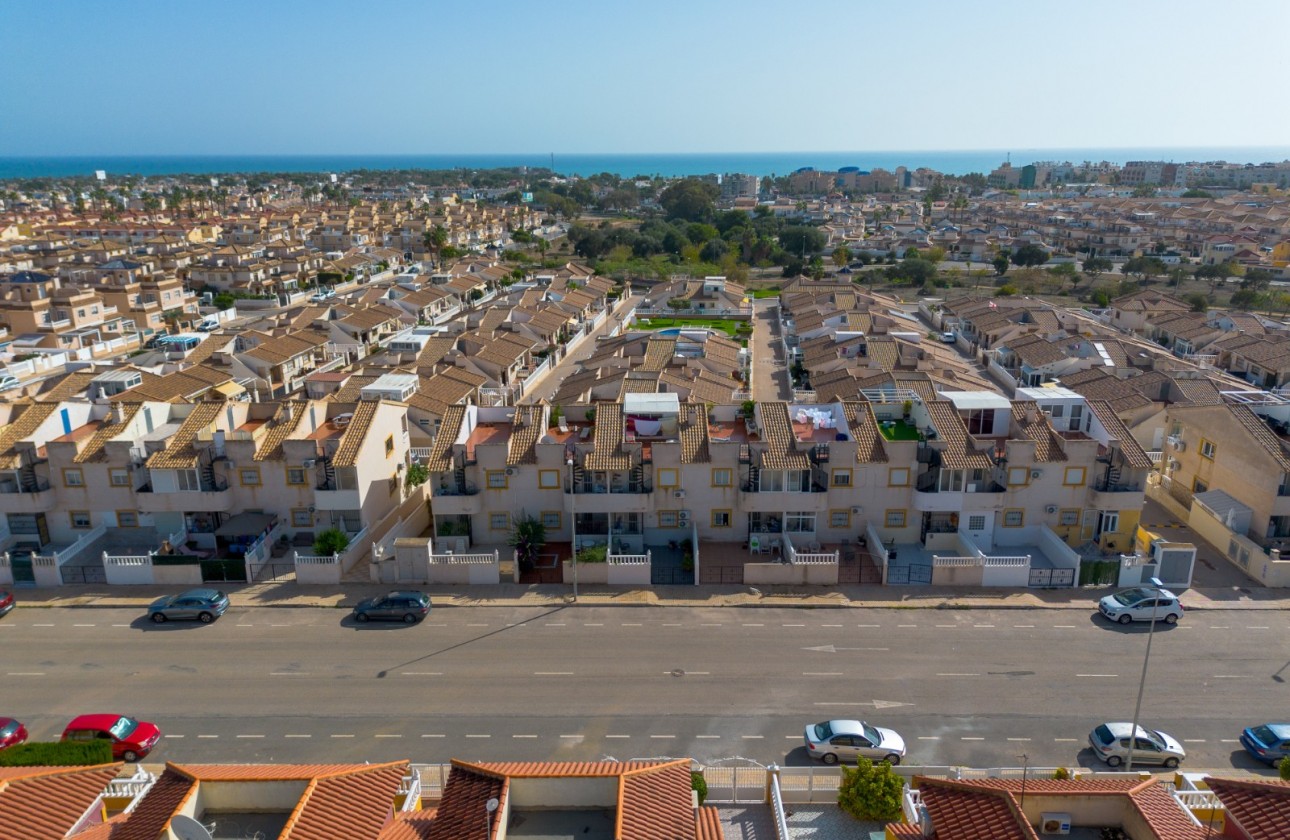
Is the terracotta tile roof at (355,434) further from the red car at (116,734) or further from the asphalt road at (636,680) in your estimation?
the red car at (116,734)

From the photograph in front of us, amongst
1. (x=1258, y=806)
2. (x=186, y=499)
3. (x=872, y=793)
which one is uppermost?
(x=1258, y=806)

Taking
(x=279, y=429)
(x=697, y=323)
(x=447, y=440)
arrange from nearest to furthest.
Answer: (x=447, y=440) < (x=279, y=429) < (x=697, y=323)

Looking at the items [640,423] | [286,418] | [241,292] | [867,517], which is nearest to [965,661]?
[867,517]

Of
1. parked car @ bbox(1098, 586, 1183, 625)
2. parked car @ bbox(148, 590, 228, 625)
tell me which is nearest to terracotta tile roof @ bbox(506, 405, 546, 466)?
parked car @ bbox(148, 590, 228, 625)

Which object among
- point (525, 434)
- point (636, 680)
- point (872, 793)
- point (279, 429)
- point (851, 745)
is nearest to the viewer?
point (872, 793)

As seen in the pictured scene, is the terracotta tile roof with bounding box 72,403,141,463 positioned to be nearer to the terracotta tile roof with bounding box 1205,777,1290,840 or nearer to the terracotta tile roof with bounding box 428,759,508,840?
the terracotta tile roof with bounding box 428,759,508,840

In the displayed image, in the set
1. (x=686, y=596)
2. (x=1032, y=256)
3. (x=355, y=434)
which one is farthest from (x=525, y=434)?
(x=1032, y=256)

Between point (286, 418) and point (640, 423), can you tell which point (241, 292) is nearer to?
point (286, 418)

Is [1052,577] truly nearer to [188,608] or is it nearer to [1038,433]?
[1038,433]
